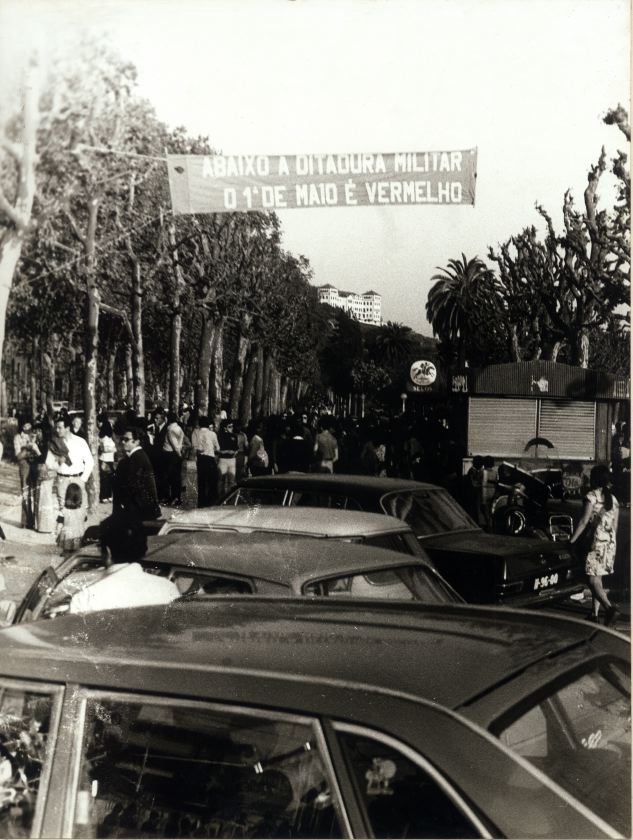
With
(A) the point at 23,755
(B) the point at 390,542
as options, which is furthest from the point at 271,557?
(A) the point at 23,755

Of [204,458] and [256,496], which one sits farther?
[204,458]

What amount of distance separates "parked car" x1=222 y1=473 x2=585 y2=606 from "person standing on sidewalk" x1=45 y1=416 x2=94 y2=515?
1318 mm

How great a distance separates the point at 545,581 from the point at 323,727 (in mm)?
4295

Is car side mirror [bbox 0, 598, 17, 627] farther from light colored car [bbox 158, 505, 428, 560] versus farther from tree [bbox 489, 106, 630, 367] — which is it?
tree [bbox 489, 106, 630, 367]

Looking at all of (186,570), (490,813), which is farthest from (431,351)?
(490,813)

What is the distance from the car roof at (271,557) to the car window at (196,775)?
165cm

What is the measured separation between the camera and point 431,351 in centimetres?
646

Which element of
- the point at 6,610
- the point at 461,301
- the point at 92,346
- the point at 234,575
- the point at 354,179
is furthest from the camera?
the point at 92,346

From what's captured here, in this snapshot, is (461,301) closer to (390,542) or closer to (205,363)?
(390,542)

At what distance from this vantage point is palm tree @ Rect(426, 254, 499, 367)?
234 inches

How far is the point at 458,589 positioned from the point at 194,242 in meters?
3.02

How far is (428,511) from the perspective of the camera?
20.4ft

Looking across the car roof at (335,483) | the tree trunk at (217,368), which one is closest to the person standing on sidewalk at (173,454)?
the tree trunk at (217,368)

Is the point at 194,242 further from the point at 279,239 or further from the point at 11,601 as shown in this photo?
the point at 11,601
